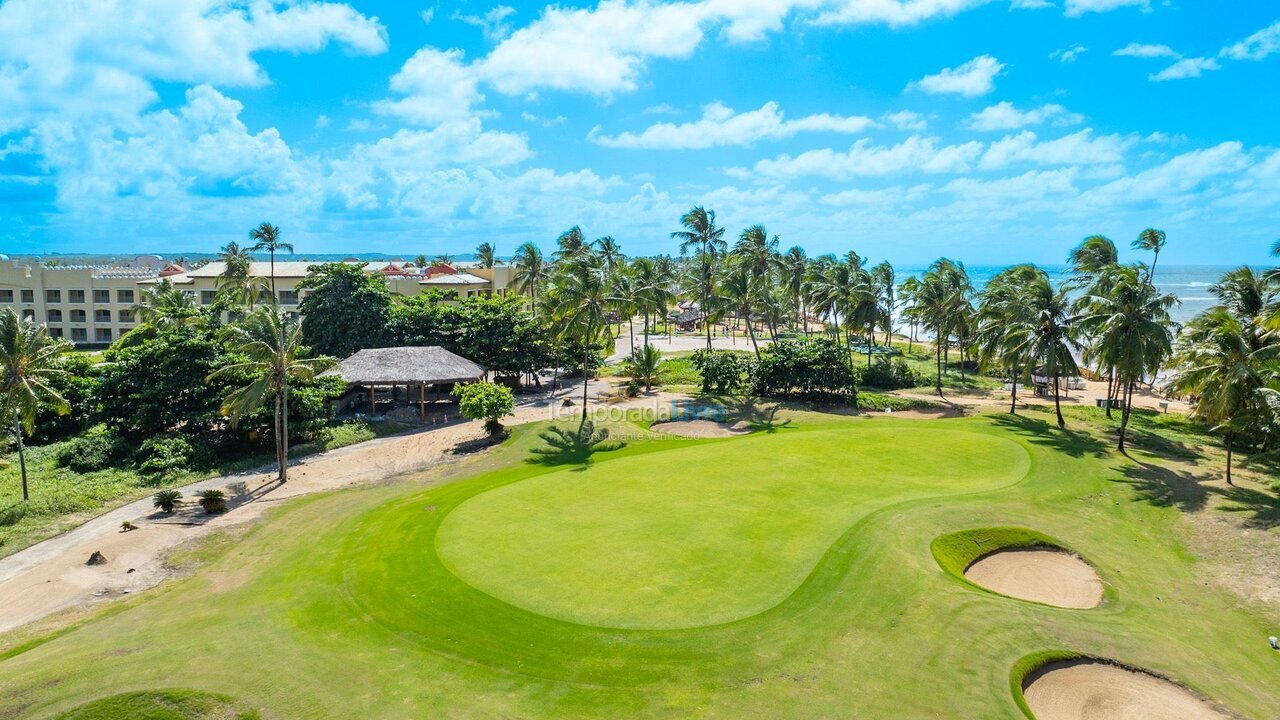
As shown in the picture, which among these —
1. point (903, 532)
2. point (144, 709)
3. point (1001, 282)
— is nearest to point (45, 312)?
point (144, 709)

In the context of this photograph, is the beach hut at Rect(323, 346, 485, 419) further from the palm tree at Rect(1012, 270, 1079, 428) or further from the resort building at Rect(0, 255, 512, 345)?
the palm tree at Rect(1012, 270, 1079, 428)

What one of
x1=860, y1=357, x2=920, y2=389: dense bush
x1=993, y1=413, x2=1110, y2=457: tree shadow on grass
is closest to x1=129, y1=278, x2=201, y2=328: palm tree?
x1=860, y1=357, x2=920, y2=389: dense bush

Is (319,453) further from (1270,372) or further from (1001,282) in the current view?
(1001,282)

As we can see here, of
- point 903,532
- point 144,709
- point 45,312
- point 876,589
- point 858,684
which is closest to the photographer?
point 144,709

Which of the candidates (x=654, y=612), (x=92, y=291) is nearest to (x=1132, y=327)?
(x=654, y=612)

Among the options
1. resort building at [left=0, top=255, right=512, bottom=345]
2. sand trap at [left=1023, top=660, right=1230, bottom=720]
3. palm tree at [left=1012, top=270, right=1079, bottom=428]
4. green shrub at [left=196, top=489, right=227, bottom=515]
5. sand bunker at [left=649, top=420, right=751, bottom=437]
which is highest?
resort building at [left=0, top=255, right=512, bottom=345]

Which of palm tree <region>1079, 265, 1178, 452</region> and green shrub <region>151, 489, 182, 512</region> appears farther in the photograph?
palm tree <region>1079, 265, 1178, 452</region>

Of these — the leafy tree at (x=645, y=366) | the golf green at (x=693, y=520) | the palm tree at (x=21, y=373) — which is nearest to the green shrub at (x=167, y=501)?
the palm tree at (x=21, y=373)
